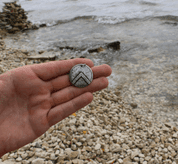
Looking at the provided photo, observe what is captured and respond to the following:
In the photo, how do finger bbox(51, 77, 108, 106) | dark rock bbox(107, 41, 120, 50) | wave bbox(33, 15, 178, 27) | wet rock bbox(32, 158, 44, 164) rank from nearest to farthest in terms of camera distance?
wet rock bbox(32, 158, 44, 164), finger bbox(51, 77, 108, 106), dark rock bbox(107, 41, 120, 50), wave bbox(33, 15, 178, 27)

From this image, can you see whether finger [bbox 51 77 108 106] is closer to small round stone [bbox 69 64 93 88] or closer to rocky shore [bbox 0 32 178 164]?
small round stone [bbox 69 64 93 88]

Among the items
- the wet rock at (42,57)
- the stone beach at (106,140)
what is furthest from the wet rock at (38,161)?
the wet rock at (42,57)

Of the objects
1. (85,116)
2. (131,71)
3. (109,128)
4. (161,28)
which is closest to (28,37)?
(131,71)

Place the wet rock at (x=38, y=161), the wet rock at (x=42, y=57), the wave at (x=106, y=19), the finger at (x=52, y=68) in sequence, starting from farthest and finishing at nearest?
1. the wave at (x=106, y=19)
2. the wet rock at (x=42, y=57)
3. the finger at (x=52, y=68)
4. the wet rock at (x=38, y=161)

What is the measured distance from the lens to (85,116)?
2877 mm

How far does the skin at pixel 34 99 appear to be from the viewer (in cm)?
178

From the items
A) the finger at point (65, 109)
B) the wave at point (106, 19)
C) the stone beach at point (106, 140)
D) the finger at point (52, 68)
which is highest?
the wave at point (106, 19)

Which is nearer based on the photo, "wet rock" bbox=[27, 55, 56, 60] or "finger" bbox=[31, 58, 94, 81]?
"finger" bbox=[31, 58, 94, 81]

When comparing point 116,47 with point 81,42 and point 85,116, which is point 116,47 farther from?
point 85,116

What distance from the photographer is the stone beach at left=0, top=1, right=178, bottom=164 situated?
2.11 meters

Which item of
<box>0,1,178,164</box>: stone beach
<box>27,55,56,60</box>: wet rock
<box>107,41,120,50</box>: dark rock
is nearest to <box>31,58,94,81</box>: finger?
<box>0,1,178,164</box>: stone beach

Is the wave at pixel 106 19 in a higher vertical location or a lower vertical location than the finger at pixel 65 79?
higher

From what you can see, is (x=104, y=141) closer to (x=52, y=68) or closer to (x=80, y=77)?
(x=80, y=77)

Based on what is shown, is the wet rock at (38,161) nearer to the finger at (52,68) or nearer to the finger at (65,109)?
the finger at (65,109)
